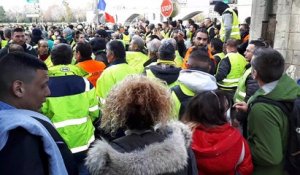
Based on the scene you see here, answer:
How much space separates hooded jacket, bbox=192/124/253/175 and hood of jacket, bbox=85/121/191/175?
1.75 ft

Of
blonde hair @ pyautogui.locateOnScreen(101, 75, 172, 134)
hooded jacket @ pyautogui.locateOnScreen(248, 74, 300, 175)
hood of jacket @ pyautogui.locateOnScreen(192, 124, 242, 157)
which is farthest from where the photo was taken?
hooded jacket @ pyautogui.locateOnScreen(248, 74, 300, 175)

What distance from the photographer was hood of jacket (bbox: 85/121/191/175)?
1779mm

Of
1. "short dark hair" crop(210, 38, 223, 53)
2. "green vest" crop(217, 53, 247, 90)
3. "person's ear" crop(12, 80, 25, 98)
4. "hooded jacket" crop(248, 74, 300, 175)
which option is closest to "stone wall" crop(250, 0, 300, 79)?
"short dark hair" crop(210, 38, 223, 53)

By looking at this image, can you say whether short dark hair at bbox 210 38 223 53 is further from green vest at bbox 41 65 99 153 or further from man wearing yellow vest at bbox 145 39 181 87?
green vest at bbox 41 65 99 153

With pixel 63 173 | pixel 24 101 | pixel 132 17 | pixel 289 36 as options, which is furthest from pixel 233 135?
pixel 132 17

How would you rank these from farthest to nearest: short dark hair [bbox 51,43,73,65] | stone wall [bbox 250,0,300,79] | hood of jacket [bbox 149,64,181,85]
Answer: stone wall [bbox 250,0,300,79] < hood of jacket [bbox 149,64,181,85] < short dark hair [bbox 51,43,73,65]

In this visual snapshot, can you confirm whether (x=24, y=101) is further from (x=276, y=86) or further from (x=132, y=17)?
(x=132, y=17)

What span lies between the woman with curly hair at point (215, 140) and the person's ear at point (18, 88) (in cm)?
133

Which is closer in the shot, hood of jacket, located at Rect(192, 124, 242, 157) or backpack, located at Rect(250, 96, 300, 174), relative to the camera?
hood of jacket, located at Rect(192, 124, 242, 157)

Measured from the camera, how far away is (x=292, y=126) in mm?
2666

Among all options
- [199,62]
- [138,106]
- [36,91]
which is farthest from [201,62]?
[36,91]

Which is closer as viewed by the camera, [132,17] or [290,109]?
[290,109]

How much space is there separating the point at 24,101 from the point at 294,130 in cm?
208

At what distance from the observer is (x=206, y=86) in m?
3.05
